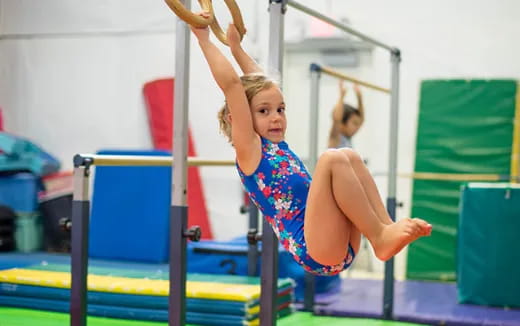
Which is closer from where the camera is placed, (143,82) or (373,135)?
(143,82)

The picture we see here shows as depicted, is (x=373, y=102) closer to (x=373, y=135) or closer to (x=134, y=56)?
(x=373, y=135)

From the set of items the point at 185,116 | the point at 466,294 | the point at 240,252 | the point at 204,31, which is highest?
the point at 204,31

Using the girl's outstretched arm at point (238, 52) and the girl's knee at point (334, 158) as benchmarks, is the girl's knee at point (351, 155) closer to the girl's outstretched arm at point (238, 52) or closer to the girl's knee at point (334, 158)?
the girl's knee at point (334, 158)

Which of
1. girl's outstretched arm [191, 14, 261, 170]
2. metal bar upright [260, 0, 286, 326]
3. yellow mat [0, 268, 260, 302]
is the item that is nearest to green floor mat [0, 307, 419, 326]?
yellow mat [0, 268, 260, 302]

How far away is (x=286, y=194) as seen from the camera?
2.59m

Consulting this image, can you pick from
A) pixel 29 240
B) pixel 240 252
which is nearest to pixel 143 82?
pixel 29 240

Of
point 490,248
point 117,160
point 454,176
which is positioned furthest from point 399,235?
point 454,176

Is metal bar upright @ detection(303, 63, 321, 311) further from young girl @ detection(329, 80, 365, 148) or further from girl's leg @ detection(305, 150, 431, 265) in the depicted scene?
girl's leg @ detection(305, 150, 431, 265)

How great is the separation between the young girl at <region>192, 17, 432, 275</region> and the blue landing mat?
202 cm

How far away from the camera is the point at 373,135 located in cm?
701

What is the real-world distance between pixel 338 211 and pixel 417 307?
8.24 ft

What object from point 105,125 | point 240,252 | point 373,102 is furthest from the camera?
point 373,102

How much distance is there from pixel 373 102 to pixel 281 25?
3921 millimetres

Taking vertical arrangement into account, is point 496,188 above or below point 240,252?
above
